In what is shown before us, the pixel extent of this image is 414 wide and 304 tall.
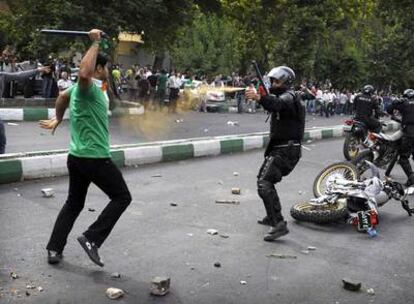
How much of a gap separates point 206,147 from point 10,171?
4.74m

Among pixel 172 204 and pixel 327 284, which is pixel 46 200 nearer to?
pixel 172 204

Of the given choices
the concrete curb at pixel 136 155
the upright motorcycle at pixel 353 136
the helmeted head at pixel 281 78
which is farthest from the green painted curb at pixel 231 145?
the helmeted head at pixel 281 78

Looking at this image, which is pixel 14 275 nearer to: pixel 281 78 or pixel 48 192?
pixel 48 192

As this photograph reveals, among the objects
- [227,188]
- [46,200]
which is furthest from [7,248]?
[227,188]

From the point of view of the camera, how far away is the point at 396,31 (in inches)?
1500

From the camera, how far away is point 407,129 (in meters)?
9.74

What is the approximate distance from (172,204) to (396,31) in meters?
34.1

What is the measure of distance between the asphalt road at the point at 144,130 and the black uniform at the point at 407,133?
5.95m

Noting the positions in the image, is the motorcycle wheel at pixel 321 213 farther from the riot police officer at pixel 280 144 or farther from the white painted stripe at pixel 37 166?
the white painted stripe at pixel 37 166

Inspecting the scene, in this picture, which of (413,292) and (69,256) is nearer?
(413,292)

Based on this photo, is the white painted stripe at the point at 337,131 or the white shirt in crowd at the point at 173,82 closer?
the white painted stripe at the point at 337,131

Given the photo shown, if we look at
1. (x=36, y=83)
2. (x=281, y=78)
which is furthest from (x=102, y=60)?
(x=36, y=83)

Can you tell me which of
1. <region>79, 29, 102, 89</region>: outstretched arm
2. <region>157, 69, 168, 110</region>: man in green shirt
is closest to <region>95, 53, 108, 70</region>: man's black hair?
<region>79, 29, 102, 89</region>: outstretched arm

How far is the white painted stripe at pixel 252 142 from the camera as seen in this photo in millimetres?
13473
